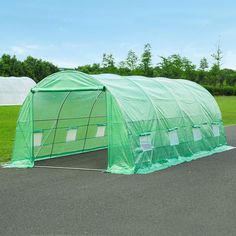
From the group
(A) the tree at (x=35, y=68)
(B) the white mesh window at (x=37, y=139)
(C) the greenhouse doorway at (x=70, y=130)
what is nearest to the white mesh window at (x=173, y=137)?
(C) the greenhouse doorway at (x=70, y=130)

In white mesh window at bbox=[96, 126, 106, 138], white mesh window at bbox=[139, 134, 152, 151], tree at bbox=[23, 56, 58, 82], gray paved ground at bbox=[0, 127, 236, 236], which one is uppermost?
tree at bbox=[23, 56, 58, 82]

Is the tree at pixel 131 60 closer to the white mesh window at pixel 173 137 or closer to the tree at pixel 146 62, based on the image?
the tree at pixel 146 62

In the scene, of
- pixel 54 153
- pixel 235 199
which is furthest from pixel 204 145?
pixel 235 199

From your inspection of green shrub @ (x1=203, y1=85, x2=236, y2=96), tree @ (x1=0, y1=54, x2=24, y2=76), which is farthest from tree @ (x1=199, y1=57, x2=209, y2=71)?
tree @ (x1=0, y1=54, x2=24, y2=76)

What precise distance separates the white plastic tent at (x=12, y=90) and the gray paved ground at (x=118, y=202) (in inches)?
1410

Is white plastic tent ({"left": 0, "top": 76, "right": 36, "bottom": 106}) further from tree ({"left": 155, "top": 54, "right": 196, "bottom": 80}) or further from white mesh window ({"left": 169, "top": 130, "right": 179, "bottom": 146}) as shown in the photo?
white mesh window ({"left": 169, "top": 130, "right": 179, "bottom": 146})

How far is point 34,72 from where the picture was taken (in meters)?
75.0

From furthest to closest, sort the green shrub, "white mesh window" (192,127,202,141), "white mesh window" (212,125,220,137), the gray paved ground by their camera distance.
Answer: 1. the green shrub
2. "white mesh window" (212,125,220,137)
3. "white mesh window" (192,127,202,141)
4. the gray paved ground

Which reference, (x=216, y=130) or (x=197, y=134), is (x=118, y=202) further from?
(x=216, y=130)

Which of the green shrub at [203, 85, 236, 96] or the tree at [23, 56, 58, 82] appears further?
the green shrub at [203, 85, 236, 96]

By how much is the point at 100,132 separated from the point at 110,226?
397 inches

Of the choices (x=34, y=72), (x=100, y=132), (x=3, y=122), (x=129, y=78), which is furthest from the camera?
(x=34, y=72)

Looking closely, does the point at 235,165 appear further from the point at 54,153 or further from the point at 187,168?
the point at 54,153

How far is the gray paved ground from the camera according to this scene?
6891 mm
